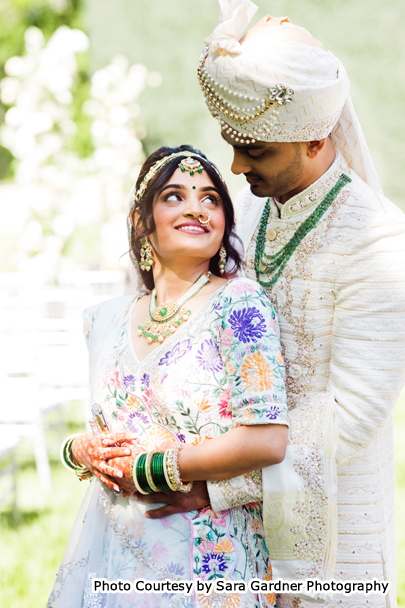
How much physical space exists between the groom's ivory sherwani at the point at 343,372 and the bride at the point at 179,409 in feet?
0.37

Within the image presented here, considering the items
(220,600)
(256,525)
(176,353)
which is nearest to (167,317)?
(176,353)

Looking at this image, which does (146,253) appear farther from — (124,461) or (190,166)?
(124,461)

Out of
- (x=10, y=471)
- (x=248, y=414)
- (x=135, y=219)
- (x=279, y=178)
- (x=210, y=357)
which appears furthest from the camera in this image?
(x=10, y=471)

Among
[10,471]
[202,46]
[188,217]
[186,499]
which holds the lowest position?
[10,471]

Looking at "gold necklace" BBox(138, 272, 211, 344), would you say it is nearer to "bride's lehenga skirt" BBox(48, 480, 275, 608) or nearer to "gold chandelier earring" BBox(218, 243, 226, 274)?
"gold chandelier earring" BBox(218, 243, 226, 274)

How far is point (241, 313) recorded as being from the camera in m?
1.86

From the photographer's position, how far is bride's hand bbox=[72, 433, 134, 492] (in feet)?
6.19

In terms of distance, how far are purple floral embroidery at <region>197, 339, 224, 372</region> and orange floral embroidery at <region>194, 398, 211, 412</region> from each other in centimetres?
9

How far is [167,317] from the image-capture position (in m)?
2.04

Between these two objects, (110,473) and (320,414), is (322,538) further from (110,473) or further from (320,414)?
(110,473)

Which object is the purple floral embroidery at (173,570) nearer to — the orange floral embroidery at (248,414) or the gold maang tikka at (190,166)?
the orange floral embroidery at (248,414)

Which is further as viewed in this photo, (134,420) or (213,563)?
(134,420)

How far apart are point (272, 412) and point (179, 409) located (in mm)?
287

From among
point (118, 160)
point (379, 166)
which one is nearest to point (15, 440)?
point (118, 160)
